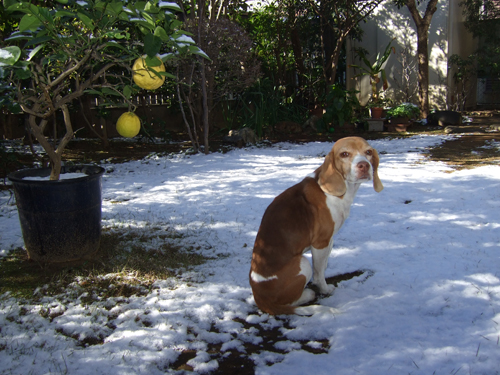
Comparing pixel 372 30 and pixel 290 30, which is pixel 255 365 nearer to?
pixel 290 30

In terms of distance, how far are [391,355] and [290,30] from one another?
11.1 m

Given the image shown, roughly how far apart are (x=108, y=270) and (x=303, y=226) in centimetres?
170

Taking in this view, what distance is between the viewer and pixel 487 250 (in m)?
3.35

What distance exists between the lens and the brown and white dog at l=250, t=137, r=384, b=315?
8.16ft

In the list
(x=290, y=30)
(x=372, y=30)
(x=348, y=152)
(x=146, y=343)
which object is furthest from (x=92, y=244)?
(x=372, y=30)

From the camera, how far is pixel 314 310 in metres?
2.55

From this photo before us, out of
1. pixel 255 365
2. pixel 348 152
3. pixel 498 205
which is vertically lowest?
pixel 255 365

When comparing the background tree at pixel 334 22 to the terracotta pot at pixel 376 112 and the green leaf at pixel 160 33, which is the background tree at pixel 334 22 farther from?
the green leaf at pixel 160 33

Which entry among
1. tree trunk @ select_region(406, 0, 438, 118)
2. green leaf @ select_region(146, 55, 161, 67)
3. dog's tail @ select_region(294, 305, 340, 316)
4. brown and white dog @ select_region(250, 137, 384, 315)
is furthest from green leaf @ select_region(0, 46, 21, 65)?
tree trunk @ select_region(406, 0, 438, 118)

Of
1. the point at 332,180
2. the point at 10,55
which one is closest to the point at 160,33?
the point at 10,55

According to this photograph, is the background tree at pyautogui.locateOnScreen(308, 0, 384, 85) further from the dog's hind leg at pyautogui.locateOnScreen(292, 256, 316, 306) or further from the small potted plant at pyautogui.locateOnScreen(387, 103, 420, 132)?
the dog's hind leg at pyautogui.locateOnScreen(292, 256, 316, 306)

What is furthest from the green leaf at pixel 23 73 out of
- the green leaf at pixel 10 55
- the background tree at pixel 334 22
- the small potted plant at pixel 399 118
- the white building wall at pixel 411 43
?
the white building wall at pixel 411 43

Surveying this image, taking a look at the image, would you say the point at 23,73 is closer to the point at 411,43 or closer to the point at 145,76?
the point at 145,76

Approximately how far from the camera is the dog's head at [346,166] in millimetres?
2494
